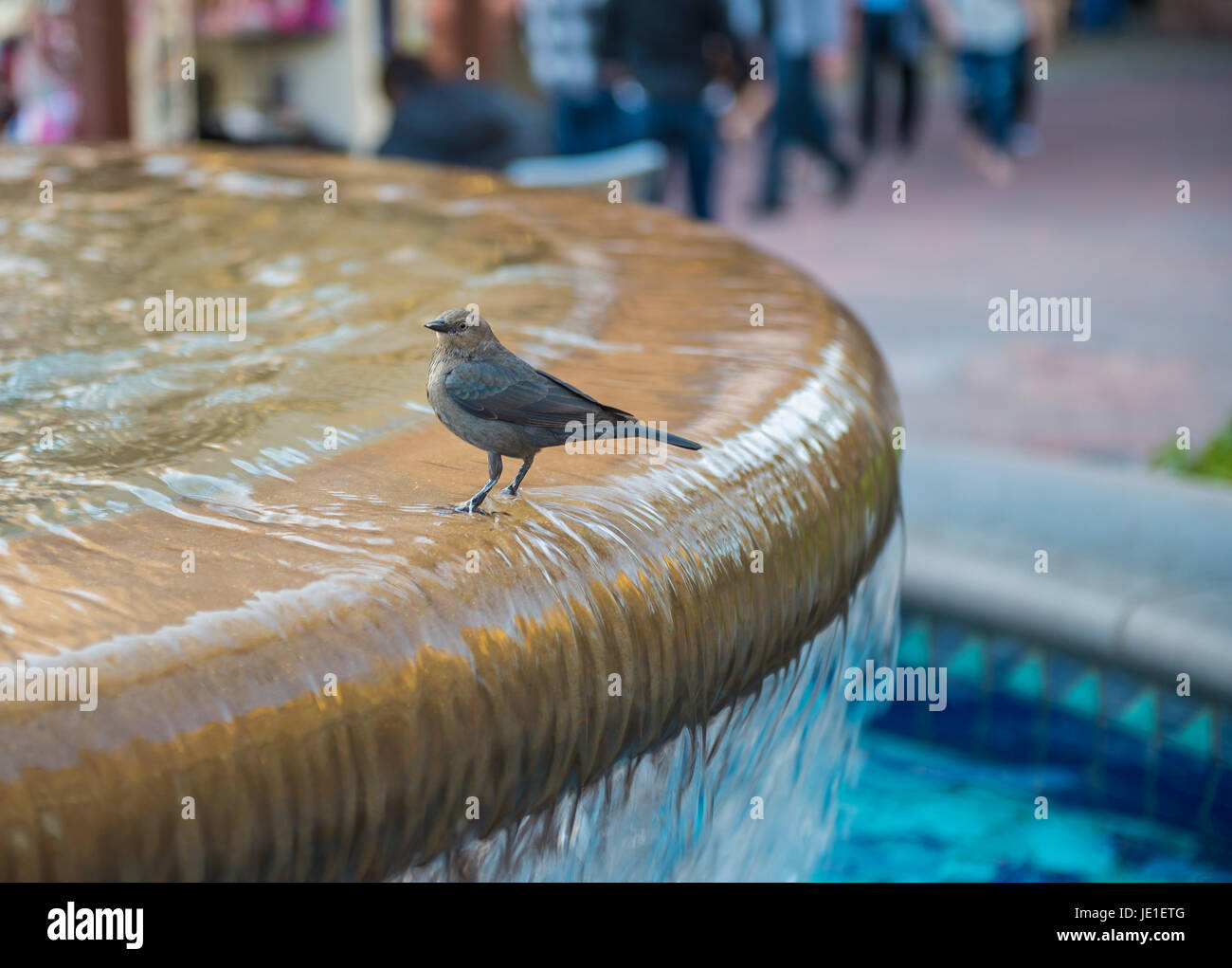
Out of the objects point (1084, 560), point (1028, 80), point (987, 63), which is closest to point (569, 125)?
point (987, 63)

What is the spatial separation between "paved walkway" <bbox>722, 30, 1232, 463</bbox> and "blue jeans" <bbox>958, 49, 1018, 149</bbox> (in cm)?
33

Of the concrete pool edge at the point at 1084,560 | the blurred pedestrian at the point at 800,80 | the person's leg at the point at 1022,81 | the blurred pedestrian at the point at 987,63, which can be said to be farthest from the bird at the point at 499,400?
the person's leg at the point at 1022,81

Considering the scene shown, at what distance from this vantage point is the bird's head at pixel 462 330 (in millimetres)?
1089

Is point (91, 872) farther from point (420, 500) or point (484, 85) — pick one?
point (484, 85)

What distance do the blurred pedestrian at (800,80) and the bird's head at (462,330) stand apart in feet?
23.7

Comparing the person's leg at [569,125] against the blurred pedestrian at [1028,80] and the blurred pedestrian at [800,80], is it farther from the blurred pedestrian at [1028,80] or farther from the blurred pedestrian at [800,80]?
the blurred pedestrian at [1028,80]

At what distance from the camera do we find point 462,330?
3.61 feet

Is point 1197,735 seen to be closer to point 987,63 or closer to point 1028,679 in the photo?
point 1028,679

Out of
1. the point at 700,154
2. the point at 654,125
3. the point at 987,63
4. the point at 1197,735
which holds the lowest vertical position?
the point at 1197,735

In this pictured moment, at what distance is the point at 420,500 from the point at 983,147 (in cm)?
1008

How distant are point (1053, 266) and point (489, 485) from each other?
6323 mm

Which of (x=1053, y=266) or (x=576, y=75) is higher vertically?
(x=576, y=75)

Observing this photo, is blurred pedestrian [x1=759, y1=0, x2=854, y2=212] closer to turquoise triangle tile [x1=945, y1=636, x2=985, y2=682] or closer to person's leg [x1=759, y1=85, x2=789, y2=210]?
person's leg [x1=759, y1=85, x2=789, y2=210]
